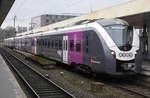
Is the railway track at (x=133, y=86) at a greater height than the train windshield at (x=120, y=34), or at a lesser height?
lesser

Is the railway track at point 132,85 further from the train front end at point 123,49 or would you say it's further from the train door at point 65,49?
the train door at point 65,49

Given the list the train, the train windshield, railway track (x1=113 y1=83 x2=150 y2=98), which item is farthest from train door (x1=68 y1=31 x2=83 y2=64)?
railway track (x1=113 y1=83 x2=150 y2=98)

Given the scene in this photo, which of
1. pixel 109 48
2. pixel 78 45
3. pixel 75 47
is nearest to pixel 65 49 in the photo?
pixel 75 47

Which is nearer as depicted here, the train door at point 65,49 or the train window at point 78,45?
the train window at point 78,45

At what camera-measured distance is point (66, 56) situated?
1939cm

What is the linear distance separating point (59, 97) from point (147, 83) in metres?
5.42

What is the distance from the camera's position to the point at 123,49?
45.2 feet

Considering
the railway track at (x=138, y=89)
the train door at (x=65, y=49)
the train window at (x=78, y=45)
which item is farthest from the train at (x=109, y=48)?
the train door at (x=65, y=49)

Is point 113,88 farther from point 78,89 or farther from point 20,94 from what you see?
point 20,94

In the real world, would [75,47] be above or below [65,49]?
above

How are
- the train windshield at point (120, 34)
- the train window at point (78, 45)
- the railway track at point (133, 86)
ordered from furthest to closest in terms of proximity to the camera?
1. the train window at point (78, 45)
2. the train windshield at point (120, 34)
3. the railway track at point (133, 86)

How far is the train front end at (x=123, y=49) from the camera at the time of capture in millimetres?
13523

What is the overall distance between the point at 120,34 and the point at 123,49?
2.59 ft

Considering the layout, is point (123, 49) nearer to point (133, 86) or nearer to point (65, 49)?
point (133, 86)
